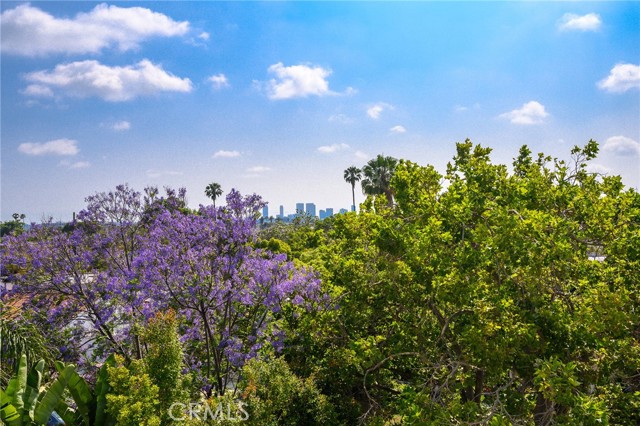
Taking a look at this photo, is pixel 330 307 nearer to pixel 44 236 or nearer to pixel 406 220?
pixel 406 220

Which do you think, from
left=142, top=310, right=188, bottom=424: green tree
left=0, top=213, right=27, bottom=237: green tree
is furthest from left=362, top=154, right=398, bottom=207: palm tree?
left=0, top=213, right=27, bottom=237: green tree

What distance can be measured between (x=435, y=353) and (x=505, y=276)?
208 cm

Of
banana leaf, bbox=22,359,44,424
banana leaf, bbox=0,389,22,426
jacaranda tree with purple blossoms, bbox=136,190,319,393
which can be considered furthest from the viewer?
jacaranda tree with purple blossoms, bbox=136,190,319,393

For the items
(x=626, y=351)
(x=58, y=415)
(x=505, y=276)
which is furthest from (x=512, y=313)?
(x=58, y=415)

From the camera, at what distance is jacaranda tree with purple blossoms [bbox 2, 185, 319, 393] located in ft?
36.2

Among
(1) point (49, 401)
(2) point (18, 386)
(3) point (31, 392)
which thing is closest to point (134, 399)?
(1) point (49, 401)

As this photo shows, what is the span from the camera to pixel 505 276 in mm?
7840

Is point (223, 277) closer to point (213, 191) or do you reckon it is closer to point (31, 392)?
point (31, 392)

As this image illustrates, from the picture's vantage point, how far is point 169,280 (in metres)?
11.0

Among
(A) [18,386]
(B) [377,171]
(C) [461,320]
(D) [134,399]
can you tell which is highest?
(B) [377,171]

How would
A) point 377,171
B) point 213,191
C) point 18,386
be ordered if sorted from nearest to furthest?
1. point 18,386
2. point 377,171
3. point 213,191

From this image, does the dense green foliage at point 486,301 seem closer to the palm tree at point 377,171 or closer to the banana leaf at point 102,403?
the banana leaf at point 102,403

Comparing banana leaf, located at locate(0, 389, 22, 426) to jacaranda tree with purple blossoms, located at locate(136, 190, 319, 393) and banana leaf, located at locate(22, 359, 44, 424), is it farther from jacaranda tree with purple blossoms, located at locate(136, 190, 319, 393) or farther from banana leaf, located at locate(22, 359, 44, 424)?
jacaranda tree with purple blossoms, located at locate(136, 190, 319, 393)

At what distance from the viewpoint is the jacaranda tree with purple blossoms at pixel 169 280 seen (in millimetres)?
11047
